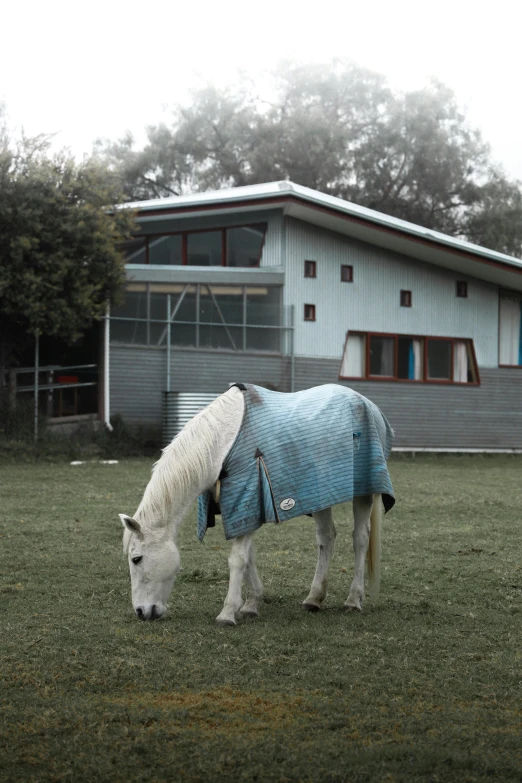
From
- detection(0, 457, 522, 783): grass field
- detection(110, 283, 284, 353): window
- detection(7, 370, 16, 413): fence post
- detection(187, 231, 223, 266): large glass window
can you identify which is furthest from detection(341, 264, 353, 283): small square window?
detection(0, 457, 522, 783): grass field

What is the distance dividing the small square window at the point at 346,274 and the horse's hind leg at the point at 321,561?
19.9m

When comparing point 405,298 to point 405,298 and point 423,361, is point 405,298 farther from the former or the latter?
point 423,361

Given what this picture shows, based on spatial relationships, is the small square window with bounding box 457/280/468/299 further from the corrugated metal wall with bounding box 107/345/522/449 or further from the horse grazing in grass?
the horse grazing in grass

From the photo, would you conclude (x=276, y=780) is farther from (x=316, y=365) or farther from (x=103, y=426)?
(x=316, y=365)

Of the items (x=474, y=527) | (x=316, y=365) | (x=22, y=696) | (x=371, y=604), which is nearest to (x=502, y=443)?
(x=316, y=365)

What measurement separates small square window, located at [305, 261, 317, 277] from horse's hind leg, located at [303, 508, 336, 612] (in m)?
19.2

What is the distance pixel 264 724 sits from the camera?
4305mm

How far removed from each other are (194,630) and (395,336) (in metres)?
21.7

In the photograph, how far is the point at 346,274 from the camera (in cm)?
2667

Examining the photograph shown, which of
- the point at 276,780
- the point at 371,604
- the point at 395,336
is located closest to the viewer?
the point at 276,780

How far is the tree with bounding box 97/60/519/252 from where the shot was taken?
47.0 metres

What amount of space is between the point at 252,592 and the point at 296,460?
1.02 meters

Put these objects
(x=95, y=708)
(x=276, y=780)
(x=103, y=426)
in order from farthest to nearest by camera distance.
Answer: (x=103, y=426) → (x=95, y=708) → (x=276, y=780)

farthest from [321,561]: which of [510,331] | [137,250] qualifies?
[510,331]
